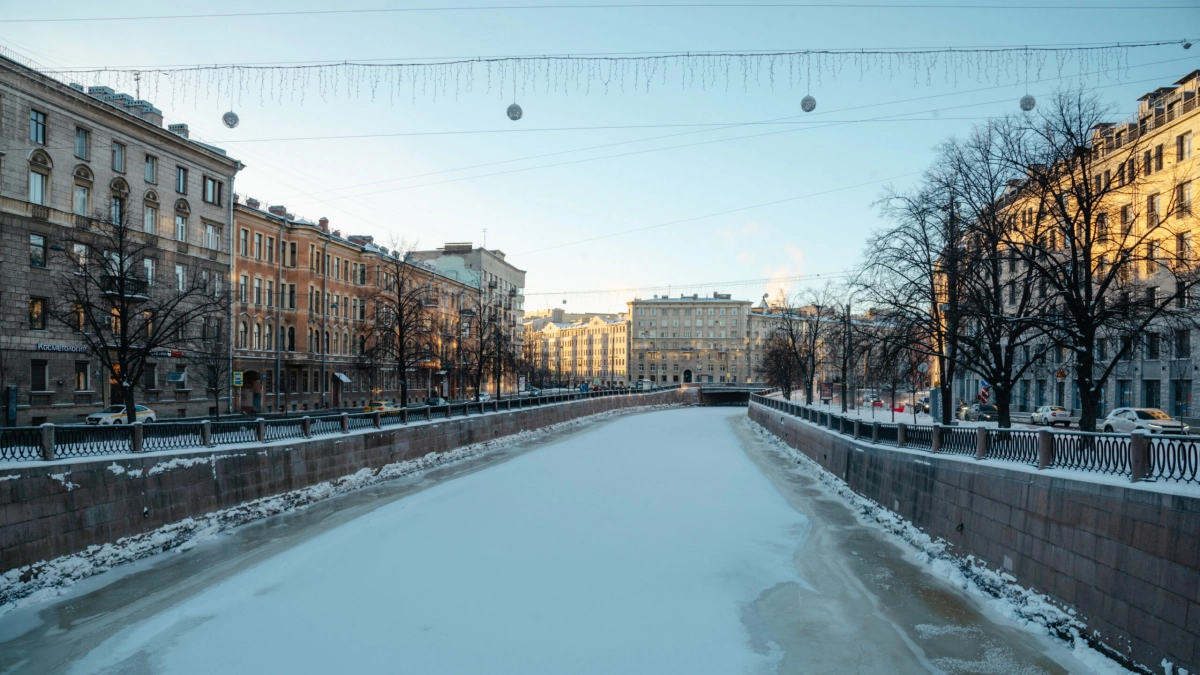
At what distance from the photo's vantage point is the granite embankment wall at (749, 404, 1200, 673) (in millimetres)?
9562

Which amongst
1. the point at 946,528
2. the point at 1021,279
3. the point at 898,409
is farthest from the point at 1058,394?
the point at 946,528

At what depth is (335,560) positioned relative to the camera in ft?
55.3

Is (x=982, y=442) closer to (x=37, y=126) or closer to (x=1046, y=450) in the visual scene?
(x=1046, y=450)

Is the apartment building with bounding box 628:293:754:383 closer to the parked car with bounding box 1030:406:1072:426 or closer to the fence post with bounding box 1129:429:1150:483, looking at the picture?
the parked car with bounding box 1030:406:1072:426

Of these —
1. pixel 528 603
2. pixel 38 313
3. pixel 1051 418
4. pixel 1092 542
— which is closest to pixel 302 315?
pixel 38 313

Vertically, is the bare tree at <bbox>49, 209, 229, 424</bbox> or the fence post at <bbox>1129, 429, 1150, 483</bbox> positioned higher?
the bare tree at <bbox>49, 209, 229, 424</bbox>

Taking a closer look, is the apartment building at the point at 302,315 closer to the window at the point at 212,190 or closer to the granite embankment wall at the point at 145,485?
the window at the point at 212,190

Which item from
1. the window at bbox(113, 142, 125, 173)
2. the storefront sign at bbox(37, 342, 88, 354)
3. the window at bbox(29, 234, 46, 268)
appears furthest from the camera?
the window at bbox(113, 142, 125, 173)

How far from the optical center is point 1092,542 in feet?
37.9

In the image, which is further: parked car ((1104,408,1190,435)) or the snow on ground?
parked car ((1104,408,1190,435))

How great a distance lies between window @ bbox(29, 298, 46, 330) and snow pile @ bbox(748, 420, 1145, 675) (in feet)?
105

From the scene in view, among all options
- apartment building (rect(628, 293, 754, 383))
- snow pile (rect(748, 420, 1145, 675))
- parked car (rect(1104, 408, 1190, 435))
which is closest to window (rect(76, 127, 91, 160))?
snow pile (rect(748, 420, 1145, 675))

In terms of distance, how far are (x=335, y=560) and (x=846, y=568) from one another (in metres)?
10.7

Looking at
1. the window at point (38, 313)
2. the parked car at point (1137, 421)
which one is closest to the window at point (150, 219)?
the window at point (38, 313)
